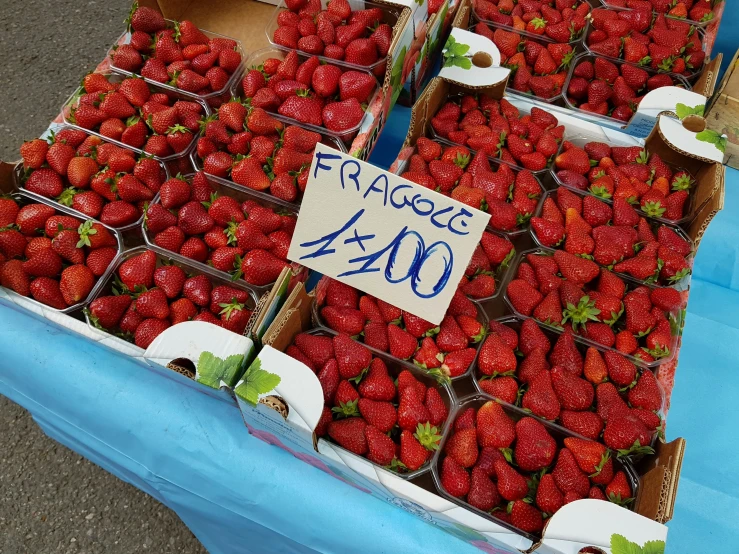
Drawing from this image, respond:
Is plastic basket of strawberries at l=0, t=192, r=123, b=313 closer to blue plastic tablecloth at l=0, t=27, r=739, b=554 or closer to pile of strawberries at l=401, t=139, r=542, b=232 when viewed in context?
blue plastic tablecloth at l=0, t=27, r=739, b=554

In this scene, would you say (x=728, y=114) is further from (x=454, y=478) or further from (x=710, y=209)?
(x=454, y=478)

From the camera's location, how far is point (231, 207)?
1.36m

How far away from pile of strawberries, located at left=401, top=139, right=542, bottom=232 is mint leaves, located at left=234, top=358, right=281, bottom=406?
63cm

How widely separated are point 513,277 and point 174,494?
94 centimetres

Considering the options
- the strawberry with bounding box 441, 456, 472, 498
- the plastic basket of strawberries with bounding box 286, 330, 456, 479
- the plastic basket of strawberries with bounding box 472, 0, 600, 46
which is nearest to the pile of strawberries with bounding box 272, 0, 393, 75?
the plastic basket of strawberries with bounding box 472, 0, 600, 46

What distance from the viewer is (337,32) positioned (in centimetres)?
168

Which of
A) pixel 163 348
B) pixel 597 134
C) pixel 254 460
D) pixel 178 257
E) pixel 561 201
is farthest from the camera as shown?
pixel 597 134

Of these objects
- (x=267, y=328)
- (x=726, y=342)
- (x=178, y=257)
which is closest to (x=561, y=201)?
(x=726, y=342)

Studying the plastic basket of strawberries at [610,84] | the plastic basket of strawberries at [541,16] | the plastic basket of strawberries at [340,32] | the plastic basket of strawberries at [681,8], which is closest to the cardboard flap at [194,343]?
the plastic basket of strawberries at [340,32]

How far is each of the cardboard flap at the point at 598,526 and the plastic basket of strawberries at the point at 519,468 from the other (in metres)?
0.11

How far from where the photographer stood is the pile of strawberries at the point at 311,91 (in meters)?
1.52

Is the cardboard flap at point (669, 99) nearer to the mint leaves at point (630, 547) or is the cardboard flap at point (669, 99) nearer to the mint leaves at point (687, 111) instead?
the mint leaves at point (687, 111)

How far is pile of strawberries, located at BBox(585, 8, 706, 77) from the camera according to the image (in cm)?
172

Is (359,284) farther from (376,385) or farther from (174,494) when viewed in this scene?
(174,494)
